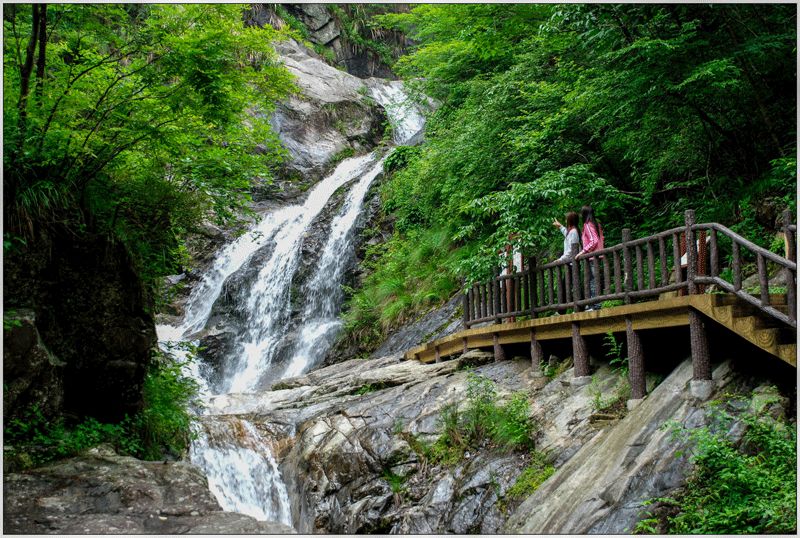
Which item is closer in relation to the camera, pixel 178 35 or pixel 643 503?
pixel 643 503

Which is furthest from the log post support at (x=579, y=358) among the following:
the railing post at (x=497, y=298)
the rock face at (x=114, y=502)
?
the rock face at (x=114, y=502)

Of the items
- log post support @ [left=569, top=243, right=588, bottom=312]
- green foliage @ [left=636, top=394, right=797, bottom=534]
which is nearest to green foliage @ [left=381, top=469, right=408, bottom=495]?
log post support @ [left=569, top=243, right=588, bottom=312]

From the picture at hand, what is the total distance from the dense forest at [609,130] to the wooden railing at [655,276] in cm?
62

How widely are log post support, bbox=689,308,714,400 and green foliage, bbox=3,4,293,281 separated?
5.93m

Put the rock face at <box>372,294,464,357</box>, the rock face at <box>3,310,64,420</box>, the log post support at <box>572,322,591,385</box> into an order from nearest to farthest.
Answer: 1. the rock face at <box>3,310,64,420</box>
2. the log post support at <box>572,322,591,385</box>
3. the rock face at <box>372,294,464,357</box>

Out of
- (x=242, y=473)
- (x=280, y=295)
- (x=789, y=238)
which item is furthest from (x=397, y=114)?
(x=789, y=238)

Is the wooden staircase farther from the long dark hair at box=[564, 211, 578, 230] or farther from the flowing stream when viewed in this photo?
the flowing stream

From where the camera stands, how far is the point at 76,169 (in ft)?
26.8

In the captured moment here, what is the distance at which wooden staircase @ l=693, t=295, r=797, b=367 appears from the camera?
18.8 ft

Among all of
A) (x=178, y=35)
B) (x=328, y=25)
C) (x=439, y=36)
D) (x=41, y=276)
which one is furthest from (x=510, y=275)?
(x=328, y=25)

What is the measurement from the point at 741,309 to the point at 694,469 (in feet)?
5.53

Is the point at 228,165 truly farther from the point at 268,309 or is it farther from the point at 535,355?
the point at 268,309

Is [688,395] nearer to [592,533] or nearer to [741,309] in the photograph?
[741,309]

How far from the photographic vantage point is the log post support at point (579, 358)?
8.83m
